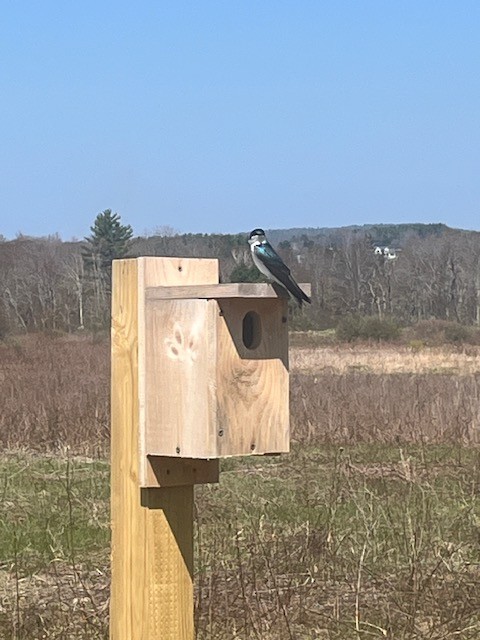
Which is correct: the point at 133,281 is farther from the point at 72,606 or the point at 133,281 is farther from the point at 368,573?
the point at 368,573

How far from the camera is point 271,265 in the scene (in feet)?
12.1

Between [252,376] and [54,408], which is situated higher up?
[252,376]

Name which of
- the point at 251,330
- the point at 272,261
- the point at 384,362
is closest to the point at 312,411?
the point at 272,261

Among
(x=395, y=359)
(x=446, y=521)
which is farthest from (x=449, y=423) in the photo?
(x=395, y=359)

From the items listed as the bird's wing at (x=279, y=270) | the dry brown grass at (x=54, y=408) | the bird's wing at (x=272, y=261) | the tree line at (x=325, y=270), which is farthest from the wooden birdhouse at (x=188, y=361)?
the tree line at (x=325, y=270)

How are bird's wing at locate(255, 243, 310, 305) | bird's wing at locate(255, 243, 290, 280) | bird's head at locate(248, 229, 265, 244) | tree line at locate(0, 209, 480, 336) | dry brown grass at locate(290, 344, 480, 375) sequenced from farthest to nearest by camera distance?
tree line at locate(0, 209, 480, 336), dry brown grass at locate(290, 344, 480, 375), bird's head at locate(248, 229, 265, 244), bird's wing at locate(255, 243, 290, 280), bird's wing at locate(255, 243, 310, 305)

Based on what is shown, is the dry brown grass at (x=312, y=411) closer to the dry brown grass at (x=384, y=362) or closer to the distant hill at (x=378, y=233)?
the dry brown grass at (x=384, y=362)

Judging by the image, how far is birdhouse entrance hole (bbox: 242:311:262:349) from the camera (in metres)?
3.26

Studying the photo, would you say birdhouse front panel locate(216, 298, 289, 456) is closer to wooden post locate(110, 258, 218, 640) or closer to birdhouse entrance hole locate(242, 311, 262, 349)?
birdhouse entrance hole locate(242, 311, 262, 349)

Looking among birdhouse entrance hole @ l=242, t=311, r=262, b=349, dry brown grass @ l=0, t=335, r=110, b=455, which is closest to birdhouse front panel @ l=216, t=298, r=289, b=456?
birdhouse entrance hole @ l=242, t=311, r=262, b=349

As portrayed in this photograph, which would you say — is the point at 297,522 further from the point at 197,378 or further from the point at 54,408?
the point at 54,408

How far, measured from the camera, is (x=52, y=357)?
773 inches

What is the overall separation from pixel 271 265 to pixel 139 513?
3.12 ft

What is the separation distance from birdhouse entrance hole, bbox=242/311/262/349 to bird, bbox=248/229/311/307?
0.15m
